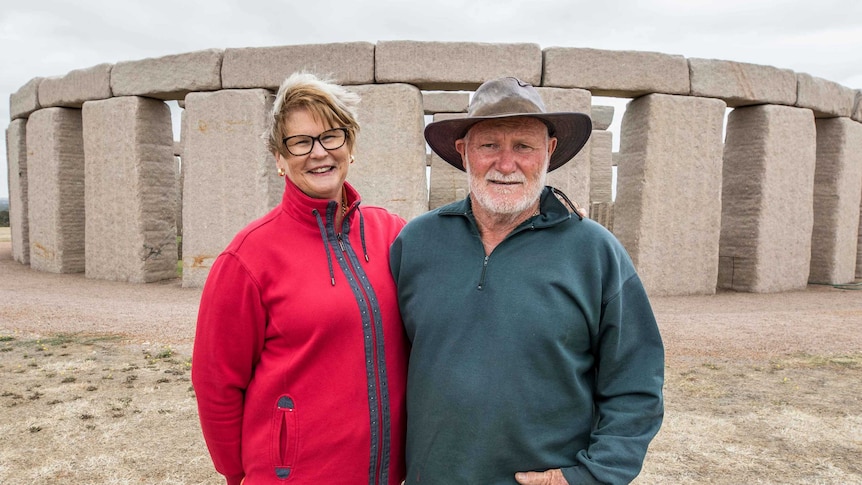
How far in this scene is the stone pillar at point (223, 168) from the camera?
675 cm

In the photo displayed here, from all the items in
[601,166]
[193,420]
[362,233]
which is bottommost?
[193,420]

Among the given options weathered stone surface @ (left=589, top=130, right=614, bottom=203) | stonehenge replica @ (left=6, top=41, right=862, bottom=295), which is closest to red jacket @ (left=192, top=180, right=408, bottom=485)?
stonehenge replica @ (left=6, top=41, right=862, bottom=295)

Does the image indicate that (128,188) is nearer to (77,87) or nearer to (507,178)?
(77,87)

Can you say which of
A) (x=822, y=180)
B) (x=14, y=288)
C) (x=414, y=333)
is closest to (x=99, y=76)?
(x=14, y=288)

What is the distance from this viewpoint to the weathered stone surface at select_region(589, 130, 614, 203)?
511 inches

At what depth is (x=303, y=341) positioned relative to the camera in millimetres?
1501

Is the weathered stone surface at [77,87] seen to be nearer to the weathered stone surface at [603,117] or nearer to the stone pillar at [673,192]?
the stone pillar at [673,192]

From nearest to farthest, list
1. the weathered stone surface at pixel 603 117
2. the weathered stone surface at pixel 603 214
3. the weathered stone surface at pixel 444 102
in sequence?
the weathered stone surface at pixel 603 214 < the weathered stone surface at pixel 444 102 < the weathered stone surface at pixel 603 117

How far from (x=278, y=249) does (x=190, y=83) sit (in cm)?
628

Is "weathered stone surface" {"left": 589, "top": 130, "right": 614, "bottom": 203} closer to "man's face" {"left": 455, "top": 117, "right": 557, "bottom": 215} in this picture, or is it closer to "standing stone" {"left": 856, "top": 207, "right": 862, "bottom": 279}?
"standing stone" {"left": 856, "top": 207, "right": 862, "bottom": 279}

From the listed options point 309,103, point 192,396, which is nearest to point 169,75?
point 192,396

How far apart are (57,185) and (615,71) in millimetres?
7641

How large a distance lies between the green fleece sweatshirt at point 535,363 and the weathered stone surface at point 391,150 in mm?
5081

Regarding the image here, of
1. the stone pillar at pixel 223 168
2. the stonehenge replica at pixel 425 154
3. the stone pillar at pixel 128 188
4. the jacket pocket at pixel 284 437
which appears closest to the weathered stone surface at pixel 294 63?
the stonehenge replica at pixel 425 154
